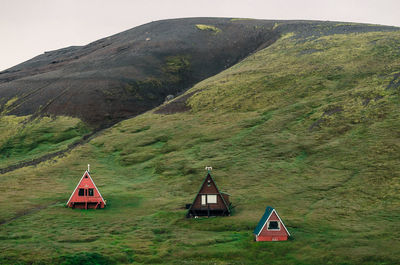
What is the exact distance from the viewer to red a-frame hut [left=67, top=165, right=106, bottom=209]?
188ft

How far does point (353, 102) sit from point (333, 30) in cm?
7562

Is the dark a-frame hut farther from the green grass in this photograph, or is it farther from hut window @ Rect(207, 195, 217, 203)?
the green grass

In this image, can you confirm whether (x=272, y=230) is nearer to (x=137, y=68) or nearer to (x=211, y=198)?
(x=211, y=198)

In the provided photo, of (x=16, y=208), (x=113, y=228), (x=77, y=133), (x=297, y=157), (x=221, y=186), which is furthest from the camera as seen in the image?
(x=77, y=133)

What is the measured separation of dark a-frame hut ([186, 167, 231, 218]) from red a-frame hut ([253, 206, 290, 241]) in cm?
956

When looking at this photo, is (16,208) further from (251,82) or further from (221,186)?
(251,82)

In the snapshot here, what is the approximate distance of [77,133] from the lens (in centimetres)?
10938

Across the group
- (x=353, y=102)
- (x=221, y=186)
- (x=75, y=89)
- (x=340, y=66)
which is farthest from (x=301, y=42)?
(x=221, y=186)

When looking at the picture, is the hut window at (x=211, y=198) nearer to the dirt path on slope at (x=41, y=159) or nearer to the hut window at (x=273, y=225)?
the hut window at (x=273, y=225)

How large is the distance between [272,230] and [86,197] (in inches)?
1056

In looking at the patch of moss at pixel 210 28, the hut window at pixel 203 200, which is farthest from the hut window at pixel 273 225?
the patch of moss at pixel 210 28

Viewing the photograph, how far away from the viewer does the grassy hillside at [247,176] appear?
40.1m

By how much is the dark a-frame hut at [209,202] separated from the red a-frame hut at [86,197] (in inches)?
550

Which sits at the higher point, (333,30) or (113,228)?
(333,30)
